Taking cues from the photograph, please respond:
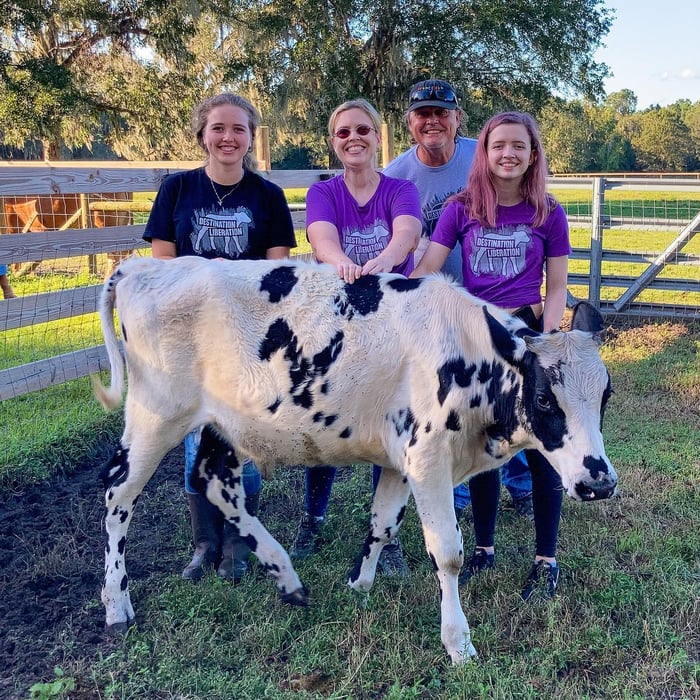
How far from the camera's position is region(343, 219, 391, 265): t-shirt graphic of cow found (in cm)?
397

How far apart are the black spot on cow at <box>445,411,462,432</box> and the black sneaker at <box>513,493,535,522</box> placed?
5.75ft

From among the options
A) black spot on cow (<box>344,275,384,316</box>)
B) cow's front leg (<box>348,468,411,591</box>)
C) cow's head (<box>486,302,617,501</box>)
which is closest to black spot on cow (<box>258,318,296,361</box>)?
black spot on cow (<box>344,275,384,316</box>)

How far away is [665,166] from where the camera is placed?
61188mm

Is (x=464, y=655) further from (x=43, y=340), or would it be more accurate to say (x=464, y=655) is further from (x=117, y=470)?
(x=43, y=340)

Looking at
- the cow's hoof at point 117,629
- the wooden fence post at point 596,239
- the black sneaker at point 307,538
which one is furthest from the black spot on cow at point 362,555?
the wooden fence post at point 596,239

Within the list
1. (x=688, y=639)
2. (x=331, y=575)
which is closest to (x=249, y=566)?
(x=331, y=575)

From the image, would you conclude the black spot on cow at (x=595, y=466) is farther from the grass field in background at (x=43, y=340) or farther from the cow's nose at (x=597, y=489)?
the grass field in background at (x=43, y=340)

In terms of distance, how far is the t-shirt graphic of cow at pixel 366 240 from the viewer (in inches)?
156

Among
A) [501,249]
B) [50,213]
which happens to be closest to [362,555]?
[501,249]

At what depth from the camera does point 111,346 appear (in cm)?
380

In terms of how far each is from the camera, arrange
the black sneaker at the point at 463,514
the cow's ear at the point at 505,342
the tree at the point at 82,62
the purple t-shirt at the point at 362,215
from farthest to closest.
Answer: the tree at the point at 82,62 → the black sneaker at the point at 463,514 → the purple t-shirt at the point at 362,215 → the cow's ear at the point at 505,342

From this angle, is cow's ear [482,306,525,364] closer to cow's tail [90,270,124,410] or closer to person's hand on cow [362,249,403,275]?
person's hand on cow [362,249,403,275]

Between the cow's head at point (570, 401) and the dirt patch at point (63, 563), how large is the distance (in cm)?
225

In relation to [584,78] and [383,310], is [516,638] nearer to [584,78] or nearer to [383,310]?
[383,310]
